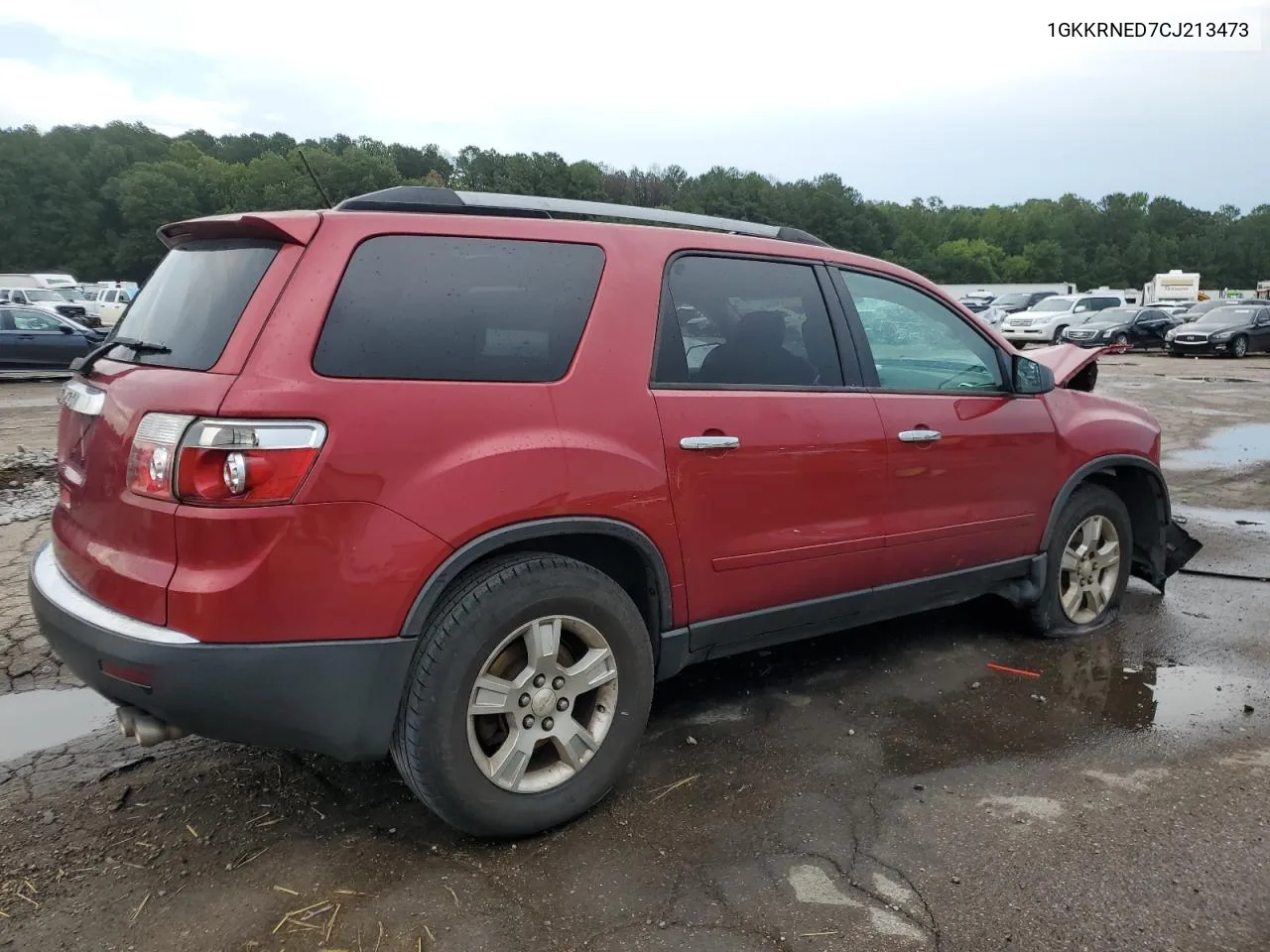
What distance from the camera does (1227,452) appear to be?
32.6ft

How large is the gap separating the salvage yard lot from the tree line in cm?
218

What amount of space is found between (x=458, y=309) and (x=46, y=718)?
8.23ft

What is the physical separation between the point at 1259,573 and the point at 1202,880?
3.77m

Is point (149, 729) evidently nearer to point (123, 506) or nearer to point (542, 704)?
point (123, 506)

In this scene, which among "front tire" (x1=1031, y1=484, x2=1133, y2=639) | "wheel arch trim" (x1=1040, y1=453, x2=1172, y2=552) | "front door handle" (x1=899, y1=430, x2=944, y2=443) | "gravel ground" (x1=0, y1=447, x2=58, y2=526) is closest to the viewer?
"front door handle" (x1=899, y1=430, x2=944, y2=443)

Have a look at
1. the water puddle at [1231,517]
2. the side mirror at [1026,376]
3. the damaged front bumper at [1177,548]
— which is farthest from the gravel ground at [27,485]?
the water puddle at [1231,517]

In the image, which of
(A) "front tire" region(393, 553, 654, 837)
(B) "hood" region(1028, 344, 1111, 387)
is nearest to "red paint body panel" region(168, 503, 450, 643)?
(A) "front tire" region(393, 553, 654, 837)

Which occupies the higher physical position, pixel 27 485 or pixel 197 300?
pixel 197 300

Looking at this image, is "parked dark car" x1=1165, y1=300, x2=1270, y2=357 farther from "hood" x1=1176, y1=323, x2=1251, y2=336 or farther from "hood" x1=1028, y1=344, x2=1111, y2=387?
"hood" x1=1028, y1=344, x2=1111, y2=387

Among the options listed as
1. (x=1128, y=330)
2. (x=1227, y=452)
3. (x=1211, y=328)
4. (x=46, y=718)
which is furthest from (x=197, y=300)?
(x=1128, y=330)

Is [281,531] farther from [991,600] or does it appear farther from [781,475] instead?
[991,600]

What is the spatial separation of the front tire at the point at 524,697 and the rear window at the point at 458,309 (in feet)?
1.94

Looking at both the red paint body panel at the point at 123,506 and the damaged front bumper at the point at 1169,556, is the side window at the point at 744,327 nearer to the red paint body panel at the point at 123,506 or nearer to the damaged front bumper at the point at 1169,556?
the red paint body panel at the point at 123,506

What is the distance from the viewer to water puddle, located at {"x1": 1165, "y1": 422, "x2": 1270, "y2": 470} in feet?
30.2
